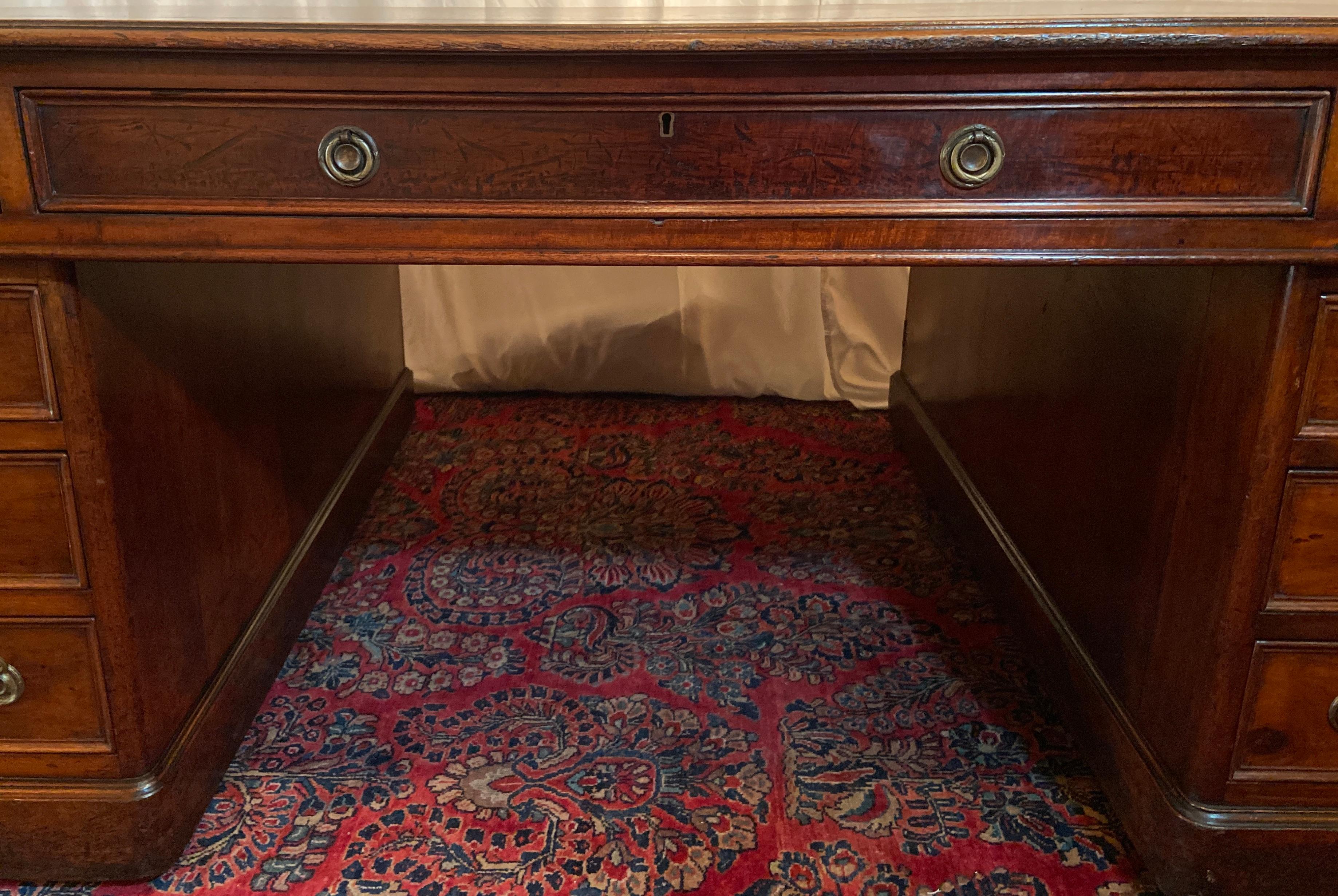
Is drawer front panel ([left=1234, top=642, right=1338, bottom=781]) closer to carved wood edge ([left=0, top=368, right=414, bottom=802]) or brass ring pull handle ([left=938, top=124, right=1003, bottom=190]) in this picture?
brass ring pull handle ([left=938, top=124, right=1003, bottom=190])

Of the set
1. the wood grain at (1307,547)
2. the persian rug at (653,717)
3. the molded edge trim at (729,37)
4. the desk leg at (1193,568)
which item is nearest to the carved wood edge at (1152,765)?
the desk leg at (1193,568)

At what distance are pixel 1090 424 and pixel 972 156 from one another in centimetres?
62

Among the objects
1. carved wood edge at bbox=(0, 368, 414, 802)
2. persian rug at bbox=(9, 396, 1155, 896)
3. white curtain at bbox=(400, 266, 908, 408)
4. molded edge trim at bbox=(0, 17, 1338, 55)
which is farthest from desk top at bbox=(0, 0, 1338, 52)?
white curtain at bbox=(400, 266, 908, 408)

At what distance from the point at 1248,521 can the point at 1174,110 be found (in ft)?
1.45

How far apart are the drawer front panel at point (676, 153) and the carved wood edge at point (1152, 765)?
688 millimetres

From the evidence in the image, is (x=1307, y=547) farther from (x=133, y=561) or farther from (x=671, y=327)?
(x=671, y=327)

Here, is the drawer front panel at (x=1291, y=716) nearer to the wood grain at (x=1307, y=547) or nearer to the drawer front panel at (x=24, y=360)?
the wood grain at (x=1307, y=547)

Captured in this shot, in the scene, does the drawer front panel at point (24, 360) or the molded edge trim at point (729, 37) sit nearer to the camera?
the molded edge trim at point (729, 37)

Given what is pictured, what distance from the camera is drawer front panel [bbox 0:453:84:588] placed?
1.13 m

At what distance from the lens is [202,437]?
139 cm

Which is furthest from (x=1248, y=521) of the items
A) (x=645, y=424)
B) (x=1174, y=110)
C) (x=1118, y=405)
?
(x=645, y=424)

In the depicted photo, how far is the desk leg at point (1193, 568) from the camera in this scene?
110 cm

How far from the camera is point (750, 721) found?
5.21ft

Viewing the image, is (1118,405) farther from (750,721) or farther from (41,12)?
(41,12)
